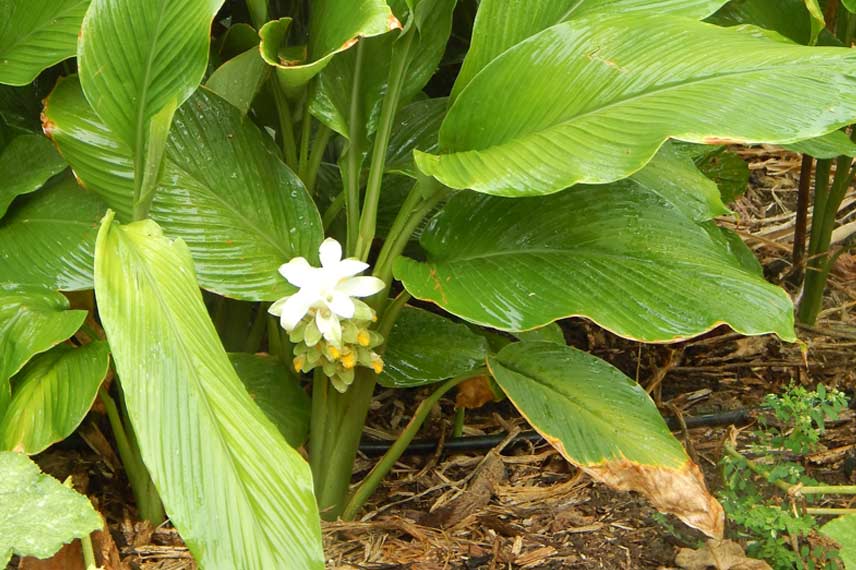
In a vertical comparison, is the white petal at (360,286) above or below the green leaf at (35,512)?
above

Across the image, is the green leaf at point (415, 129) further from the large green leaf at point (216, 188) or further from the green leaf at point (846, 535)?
the green leaf at point (846, 535)

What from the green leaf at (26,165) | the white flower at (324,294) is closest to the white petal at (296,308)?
the white flower at (324,294)

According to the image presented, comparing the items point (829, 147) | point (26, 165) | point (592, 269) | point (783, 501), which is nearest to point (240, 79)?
point (26, 165)

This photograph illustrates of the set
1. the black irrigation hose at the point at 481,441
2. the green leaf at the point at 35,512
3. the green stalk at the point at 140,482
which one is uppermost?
the green leaf at the point at 35,512

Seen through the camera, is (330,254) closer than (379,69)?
Yes

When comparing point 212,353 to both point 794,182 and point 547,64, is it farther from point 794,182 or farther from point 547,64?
point 794,182

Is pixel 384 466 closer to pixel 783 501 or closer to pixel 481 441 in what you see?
pixel 481 441

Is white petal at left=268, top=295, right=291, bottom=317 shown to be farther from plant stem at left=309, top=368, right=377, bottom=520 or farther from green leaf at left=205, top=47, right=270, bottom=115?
green leaf at left=205, top=47, right=270, bottom=115
